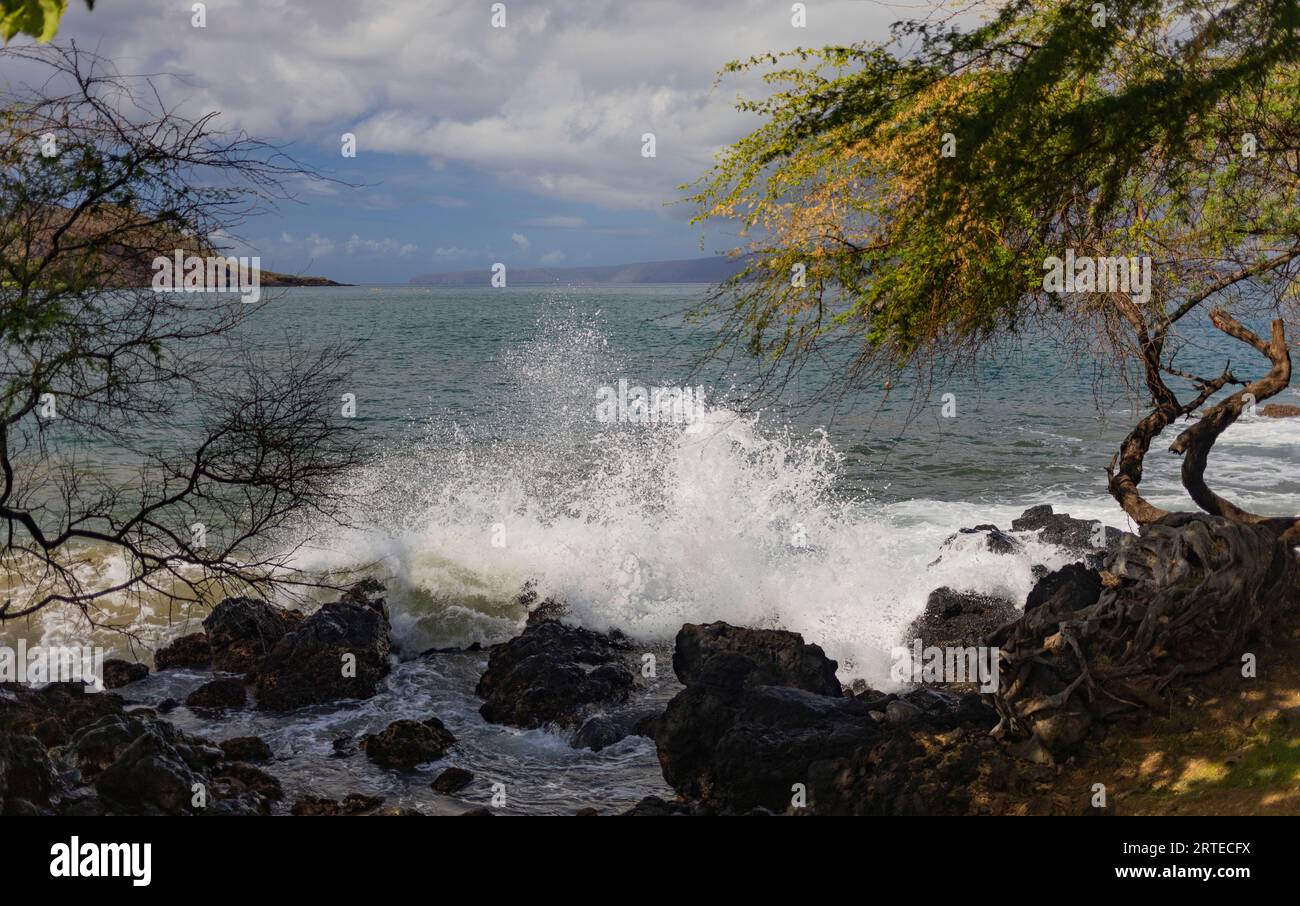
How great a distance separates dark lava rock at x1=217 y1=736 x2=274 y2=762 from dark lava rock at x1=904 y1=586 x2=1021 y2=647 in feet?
26.7

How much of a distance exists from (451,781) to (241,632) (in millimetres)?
5330

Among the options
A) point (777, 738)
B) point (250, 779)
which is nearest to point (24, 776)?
point (250, 779)

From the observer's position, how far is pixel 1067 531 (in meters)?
16.6

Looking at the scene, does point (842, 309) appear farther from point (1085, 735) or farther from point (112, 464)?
point (112, 464)

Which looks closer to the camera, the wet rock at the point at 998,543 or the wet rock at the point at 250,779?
the wet rock at the point at 250,779

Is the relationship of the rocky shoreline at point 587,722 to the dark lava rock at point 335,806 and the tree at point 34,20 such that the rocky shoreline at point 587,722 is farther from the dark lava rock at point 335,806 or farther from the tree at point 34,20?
the tree at point 34,20

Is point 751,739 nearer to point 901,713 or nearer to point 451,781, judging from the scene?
point 901,713

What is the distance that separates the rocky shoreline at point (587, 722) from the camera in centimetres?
800

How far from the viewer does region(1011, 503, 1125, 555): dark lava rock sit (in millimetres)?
15852

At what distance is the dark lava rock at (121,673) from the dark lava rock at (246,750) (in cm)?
296

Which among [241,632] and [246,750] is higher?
[241,632]

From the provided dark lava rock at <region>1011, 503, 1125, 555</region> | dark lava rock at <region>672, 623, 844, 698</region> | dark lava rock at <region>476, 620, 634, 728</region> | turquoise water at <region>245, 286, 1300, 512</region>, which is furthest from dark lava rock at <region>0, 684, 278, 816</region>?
dark lava rock at <region>1011, 503, 1125, 555</region>

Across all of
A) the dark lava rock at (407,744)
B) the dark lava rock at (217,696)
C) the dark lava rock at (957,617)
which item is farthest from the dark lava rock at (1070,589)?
Answer: the dark lava rock at (217,696)

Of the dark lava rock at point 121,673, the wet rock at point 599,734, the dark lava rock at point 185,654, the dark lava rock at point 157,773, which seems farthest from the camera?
the dark lava rock at point 185,654
